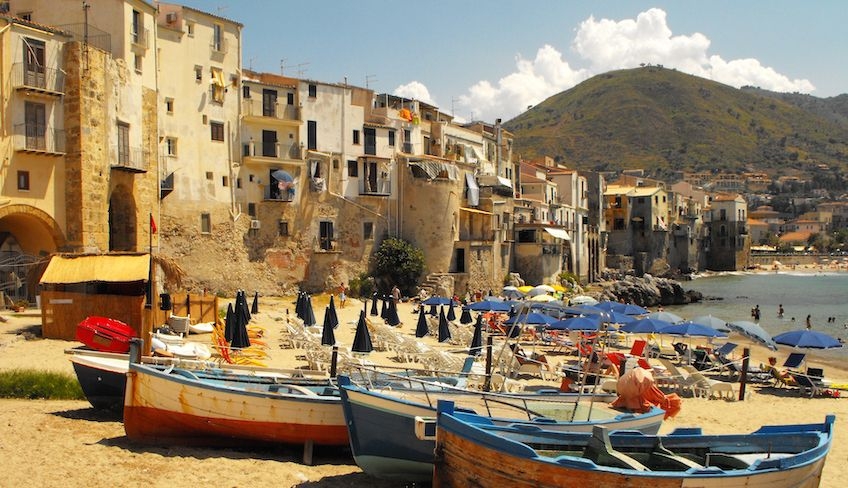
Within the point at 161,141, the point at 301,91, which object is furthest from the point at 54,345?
the point at 301,91

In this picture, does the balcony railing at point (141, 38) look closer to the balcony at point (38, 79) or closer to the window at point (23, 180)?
the balcony at point (38, 79)

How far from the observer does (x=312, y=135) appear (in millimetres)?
43844

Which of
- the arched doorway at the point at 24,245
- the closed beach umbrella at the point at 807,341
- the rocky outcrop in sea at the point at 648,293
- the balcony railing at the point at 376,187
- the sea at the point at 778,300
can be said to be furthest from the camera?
the rocky outcrop in sea at the point at 648,293

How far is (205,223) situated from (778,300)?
5078 centimetres

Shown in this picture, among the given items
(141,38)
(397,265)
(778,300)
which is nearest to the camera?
(141,38)

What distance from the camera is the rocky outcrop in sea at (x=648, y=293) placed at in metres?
62.2

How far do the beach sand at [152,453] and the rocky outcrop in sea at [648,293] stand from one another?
4181cm

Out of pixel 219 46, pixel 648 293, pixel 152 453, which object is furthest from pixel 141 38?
pixel 648 293

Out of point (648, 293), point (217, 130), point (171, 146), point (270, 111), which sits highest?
point (270, 111)

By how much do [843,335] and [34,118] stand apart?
138ft

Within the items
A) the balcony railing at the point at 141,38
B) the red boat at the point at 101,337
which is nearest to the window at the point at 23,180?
the balcony railing at the point at 141,38

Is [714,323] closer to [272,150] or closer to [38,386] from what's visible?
[38,386]

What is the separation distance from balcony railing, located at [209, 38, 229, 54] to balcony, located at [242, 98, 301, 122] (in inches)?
116

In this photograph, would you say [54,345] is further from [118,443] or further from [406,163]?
[406,163]
